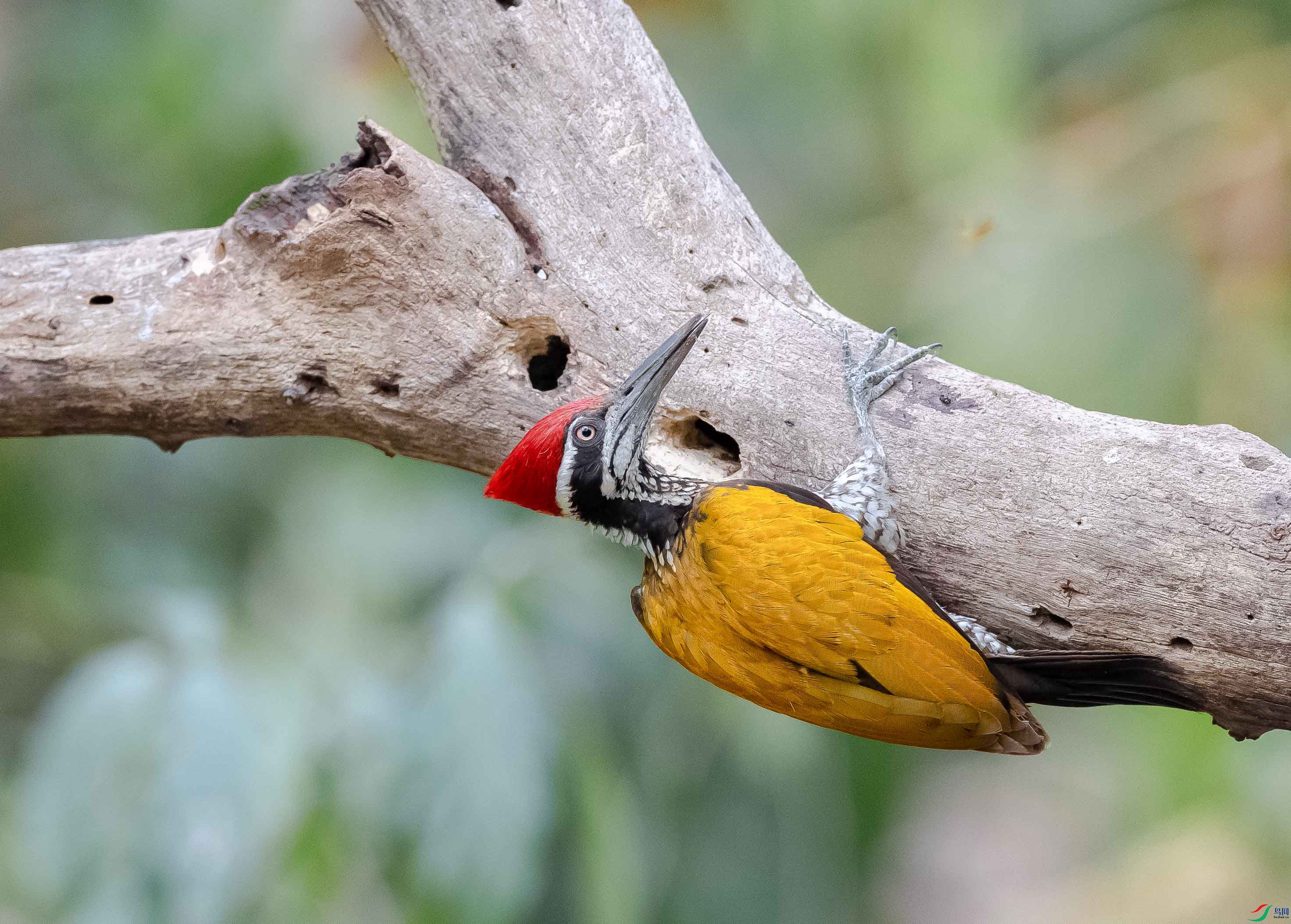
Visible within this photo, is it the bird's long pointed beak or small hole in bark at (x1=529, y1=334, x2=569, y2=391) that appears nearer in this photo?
the bird's long pointed beak

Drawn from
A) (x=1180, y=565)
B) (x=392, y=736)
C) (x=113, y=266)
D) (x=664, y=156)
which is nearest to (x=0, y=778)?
(x=392, y=736)

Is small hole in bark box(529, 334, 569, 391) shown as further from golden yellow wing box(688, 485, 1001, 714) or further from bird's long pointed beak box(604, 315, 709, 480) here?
golden yellow wing box(688, 485, 1001, 714)

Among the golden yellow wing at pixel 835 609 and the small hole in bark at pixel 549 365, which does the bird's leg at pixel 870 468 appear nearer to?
the golden yellow wing at pixel 835 609

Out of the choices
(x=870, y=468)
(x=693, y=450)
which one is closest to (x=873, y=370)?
(x=870, y=468)

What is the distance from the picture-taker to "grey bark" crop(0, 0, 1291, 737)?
2.72m

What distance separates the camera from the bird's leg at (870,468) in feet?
9.04

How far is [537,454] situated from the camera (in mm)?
2715

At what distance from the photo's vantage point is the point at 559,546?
4395 millimetres

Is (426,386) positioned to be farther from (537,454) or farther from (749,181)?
(749,181)

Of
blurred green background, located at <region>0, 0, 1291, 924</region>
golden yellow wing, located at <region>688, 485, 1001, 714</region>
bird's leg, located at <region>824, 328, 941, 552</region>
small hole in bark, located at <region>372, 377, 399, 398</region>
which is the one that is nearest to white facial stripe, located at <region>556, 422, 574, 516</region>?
golden yellow wing, located at <region>688, 485, 1001, 714</region>

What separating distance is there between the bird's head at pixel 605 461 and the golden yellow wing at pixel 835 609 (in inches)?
15.2

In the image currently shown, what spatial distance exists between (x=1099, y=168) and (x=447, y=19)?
448cm

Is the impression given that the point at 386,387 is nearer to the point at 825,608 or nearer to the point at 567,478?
the point at 567,478

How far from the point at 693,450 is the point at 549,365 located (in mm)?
513
